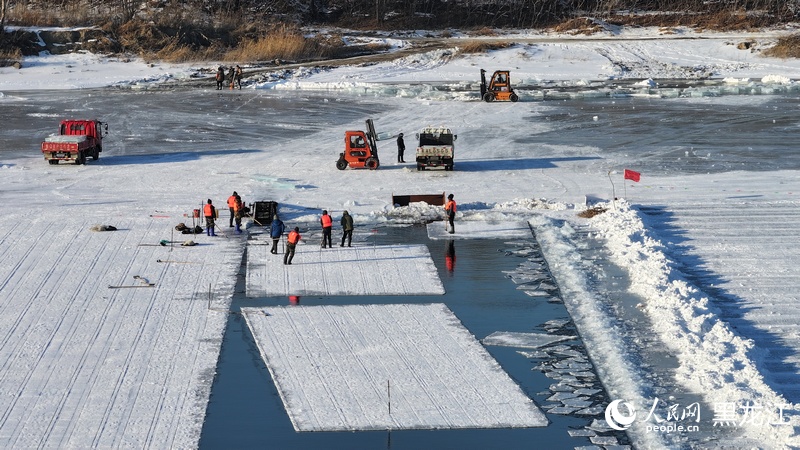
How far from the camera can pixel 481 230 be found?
33281 mm

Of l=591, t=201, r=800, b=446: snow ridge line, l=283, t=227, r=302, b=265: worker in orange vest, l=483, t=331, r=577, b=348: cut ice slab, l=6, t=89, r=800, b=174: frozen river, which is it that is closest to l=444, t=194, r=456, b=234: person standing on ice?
l=591, t=201, r=800, b=446: snow ridge line

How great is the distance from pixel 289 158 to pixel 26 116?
17.5 meters

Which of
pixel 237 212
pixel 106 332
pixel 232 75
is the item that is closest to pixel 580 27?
pixel 232 75

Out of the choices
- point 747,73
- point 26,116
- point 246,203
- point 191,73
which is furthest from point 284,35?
point 246,203

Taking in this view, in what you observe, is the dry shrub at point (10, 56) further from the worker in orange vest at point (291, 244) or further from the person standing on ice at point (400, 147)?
the worker in orange vest at point (291, 244)

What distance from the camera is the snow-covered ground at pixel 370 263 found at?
20.1m

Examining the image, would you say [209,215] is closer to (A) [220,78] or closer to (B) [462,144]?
(B) [462,144]

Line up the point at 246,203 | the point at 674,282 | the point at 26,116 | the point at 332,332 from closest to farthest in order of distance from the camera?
the point at 332,332, the point at 674,282, the point at 246,203, the point at 26,116

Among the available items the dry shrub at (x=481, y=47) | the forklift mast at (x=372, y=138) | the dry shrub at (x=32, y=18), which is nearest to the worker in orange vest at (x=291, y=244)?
the forklift mast at (x=372, y=138)

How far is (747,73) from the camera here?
67375 millimetres

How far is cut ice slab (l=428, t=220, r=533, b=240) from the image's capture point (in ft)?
107

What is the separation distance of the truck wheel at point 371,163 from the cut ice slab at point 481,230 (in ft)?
25.3

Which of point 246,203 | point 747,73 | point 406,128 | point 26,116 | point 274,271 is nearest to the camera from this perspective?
point 274,271

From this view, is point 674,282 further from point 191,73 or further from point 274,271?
point 191,73
